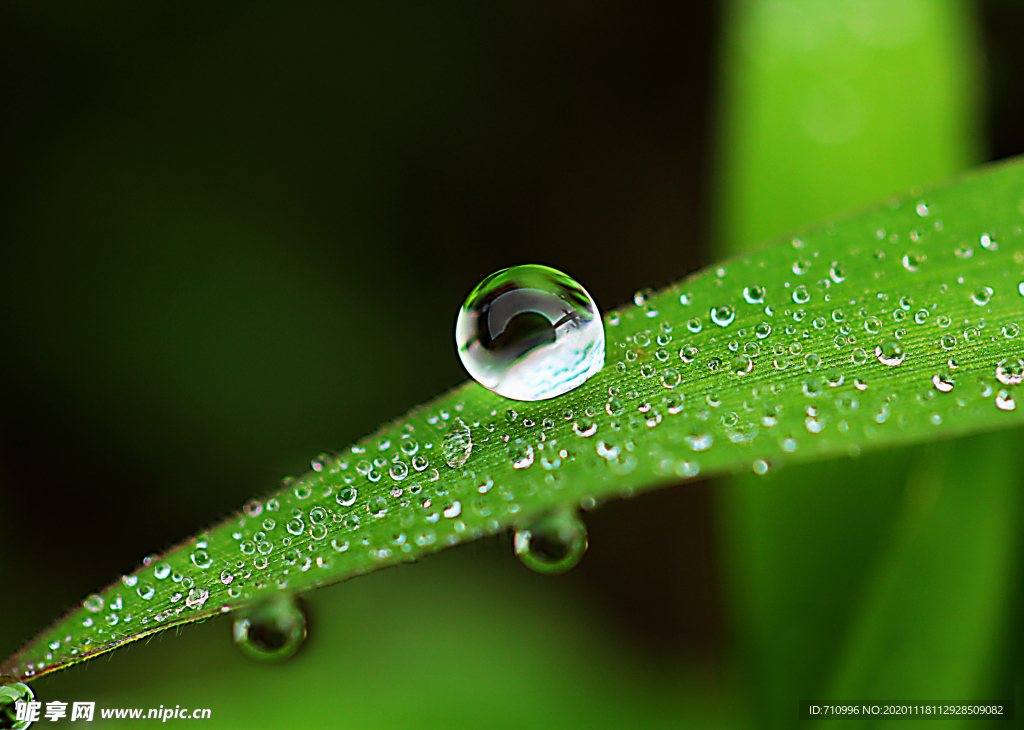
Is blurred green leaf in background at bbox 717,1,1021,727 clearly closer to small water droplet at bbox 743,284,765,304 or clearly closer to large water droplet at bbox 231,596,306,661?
small water droplet at bbox 743,284,765,304

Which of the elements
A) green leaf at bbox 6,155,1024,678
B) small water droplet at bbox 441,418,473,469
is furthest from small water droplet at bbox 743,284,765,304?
small water droplet at bbox 441,418,473,469

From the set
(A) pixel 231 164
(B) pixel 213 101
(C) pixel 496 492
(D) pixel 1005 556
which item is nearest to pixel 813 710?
(D) pixel 1005 556

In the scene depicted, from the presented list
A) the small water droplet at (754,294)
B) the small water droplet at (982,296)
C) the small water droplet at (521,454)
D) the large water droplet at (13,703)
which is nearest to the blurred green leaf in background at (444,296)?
the large water droplet at (13,703)

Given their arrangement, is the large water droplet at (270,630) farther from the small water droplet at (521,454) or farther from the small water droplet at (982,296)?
the small water droplet at (982,296)

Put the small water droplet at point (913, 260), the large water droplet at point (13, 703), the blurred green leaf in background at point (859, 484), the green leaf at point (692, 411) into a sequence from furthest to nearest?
the blurred green leaf in background at point (859, 484)
the small water droplet at point (913, 260)
the large water droplet at point (13, 703)
the green leaf at point (692, 411)

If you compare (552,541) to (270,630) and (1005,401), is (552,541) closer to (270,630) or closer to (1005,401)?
(270,630)
